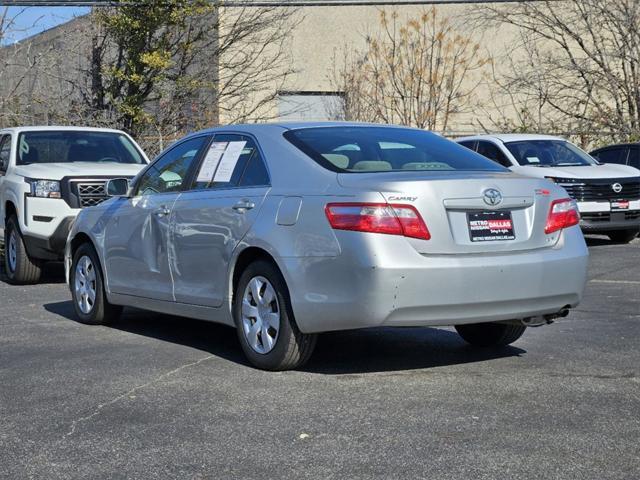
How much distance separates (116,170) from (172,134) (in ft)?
36.8

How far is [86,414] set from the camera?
5781 mm

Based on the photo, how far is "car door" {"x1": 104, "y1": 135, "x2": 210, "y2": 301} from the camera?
7941mm

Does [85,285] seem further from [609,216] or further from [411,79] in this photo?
[411,79]

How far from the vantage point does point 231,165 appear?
7449 millimetres

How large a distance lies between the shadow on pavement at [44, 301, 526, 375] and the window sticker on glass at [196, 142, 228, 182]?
1.20 meters

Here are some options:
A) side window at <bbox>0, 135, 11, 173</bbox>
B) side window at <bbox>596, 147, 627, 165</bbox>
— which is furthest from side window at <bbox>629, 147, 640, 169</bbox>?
side window at <bbox>0, 135, 11, 173</bbox>

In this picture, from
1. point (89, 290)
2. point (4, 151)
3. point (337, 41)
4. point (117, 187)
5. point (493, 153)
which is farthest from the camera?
point (337, 41)

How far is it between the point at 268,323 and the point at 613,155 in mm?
14006

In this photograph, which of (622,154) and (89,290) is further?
(622,154)

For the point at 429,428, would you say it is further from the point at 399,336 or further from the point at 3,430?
the point at 399,336

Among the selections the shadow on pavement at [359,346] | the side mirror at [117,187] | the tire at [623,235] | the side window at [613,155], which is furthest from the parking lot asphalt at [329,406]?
the side window at [613,155]

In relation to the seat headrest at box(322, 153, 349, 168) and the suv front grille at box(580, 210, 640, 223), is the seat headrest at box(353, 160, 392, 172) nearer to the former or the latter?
the seat headrest at box(322, 153, 349, 168)

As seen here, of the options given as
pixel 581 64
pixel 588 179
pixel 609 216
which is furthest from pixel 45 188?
pixel 581 64

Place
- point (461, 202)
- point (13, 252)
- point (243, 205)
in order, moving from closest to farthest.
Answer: point (461, 202) → point (243, 205) → point (13, 252)
